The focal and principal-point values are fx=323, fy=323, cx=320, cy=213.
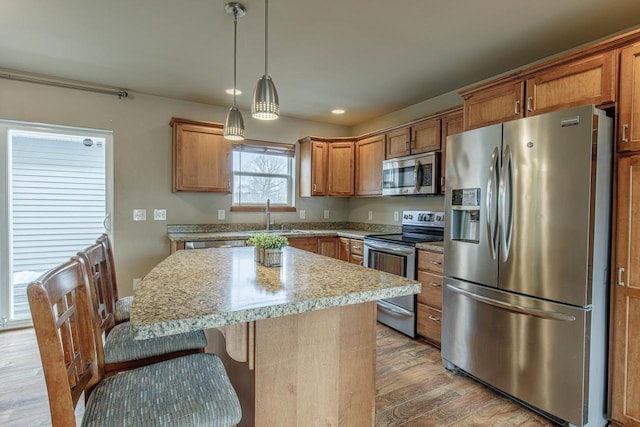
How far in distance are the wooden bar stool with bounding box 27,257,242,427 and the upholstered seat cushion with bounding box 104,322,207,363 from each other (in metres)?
0.20

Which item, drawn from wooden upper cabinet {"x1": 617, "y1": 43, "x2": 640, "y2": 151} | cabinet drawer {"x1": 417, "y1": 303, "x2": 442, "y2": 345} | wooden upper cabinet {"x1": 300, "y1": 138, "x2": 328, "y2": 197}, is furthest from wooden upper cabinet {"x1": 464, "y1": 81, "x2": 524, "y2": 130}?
wooden upper cabinet {"x1": 300, "y1": 138, "x2": 328, "y2": 197}

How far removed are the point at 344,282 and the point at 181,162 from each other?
2.86 meters

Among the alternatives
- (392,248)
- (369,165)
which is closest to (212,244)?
(392,248)

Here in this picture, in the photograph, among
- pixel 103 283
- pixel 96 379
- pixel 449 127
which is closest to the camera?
pixel 96 379

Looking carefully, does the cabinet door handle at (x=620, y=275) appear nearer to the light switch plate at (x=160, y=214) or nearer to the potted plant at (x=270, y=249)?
the potted plant at (x=270, y=249)

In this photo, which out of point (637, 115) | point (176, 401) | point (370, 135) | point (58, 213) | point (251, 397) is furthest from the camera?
point (370, 135)

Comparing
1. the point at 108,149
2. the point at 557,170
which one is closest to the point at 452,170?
the point at 557,170

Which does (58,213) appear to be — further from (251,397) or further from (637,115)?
(637,115)

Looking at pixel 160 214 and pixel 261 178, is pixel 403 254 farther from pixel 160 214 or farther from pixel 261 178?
pixel 160 214

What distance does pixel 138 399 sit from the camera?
1.04 meters

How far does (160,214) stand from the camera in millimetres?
3709

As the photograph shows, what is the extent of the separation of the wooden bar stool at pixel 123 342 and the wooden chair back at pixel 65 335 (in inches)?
6.8

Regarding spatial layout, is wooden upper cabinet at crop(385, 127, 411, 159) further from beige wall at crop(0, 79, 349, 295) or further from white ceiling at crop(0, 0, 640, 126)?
beige wall at crop(0, 79, 349, 295)

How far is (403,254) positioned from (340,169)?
5.58 feet
